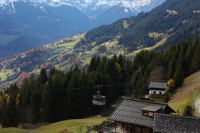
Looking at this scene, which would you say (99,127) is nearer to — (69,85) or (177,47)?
(69,85)

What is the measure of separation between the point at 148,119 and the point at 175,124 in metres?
7.73

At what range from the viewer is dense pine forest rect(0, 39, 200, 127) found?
10925 cm

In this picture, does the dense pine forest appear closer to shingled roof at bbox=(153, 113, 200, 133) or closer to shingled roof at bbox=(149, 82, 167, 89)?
shingled roof at bbox=(149, 82, 167, 89)

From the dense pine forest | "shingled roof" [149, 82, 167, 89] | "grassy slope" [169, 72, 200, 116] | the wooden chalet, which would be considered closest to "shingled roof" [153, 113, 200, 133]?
the wooden chalet

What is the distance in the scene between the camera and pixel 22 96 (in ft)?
383

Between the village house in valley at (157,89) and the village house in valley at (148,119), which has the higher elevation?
the village house in valley at (157,89)

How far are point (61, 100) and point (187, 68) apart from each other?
170 ft

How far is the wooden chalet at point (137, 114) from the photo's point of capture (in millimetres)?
62247

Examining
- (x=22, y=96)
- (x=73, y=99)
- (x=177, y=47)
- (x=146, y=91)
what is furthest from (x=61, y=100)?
(x=177, y=47)

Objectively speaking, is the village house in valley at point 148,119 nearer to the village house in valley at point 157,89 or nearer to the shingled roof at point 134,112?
the shingled roof at point 134,112

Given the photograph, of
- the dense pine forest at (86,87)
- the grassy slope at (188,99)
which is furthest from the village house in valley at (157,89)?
the grassy slope at (188,99)

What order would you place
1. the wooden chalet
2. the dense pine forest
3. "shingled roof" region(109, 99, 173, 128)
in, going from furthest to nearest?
the dense pine forest → "shingled roof" region(109, 99, 173, 128) → the wooden chalet

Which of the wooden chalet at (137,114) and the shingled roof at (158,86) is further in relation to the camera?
the shingled roof at (158,86)

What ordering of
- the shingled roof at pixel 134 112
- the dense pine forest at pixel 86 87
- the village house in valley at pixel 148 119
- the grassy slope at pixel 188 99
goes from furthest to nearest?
the dense pine forest at pixel 86 87
the grassy slope at pixel 188 99
the shingled roof at pixel 134 112
the village house in valley at pixel 148 119
